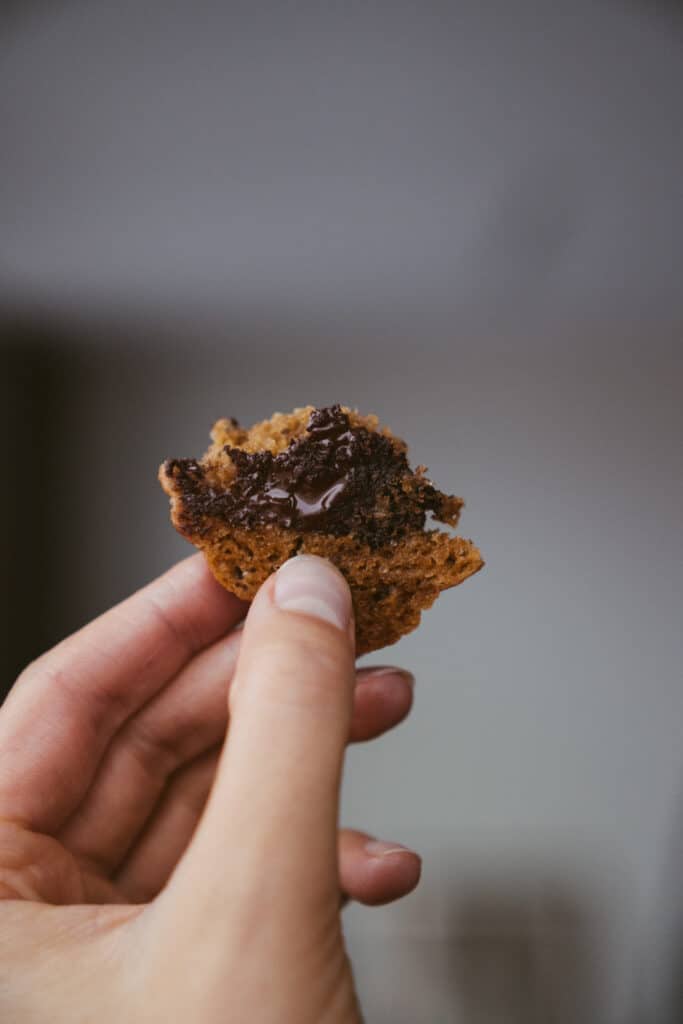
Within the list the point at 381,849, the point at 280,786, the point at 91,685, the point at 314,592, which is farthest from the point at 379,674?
the point at 280,786

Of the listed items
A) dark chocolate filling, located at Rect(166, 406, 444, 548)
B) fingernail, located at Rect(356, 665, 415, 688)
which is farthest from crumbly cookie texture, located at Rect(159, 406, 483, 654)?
fingernail, located at Rect(356, 665, 415, 688)

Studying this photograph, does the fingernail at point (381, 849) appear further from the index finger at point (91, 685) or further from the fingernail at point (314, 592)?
the fingernail at point (314, 592)

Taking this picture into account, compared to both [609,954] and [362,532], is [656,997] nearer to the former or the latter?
[609,954]

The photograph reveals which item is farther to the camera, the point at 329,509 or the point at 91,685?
the point at 91,685

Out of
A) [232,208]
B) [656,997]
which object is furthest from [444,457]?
[656,997]

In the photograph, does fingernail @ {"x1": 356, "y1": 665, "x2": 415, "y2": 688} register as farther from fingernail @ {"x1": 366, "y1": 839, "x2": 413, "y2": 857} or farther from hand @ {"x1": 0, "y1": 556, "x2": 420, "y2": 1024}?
hand @ {"x1": 0, "y1": 556, "x2": 420, "y2": 1024}

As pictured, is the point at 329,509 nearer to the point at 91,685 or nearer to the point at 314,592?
the point at 314,592
